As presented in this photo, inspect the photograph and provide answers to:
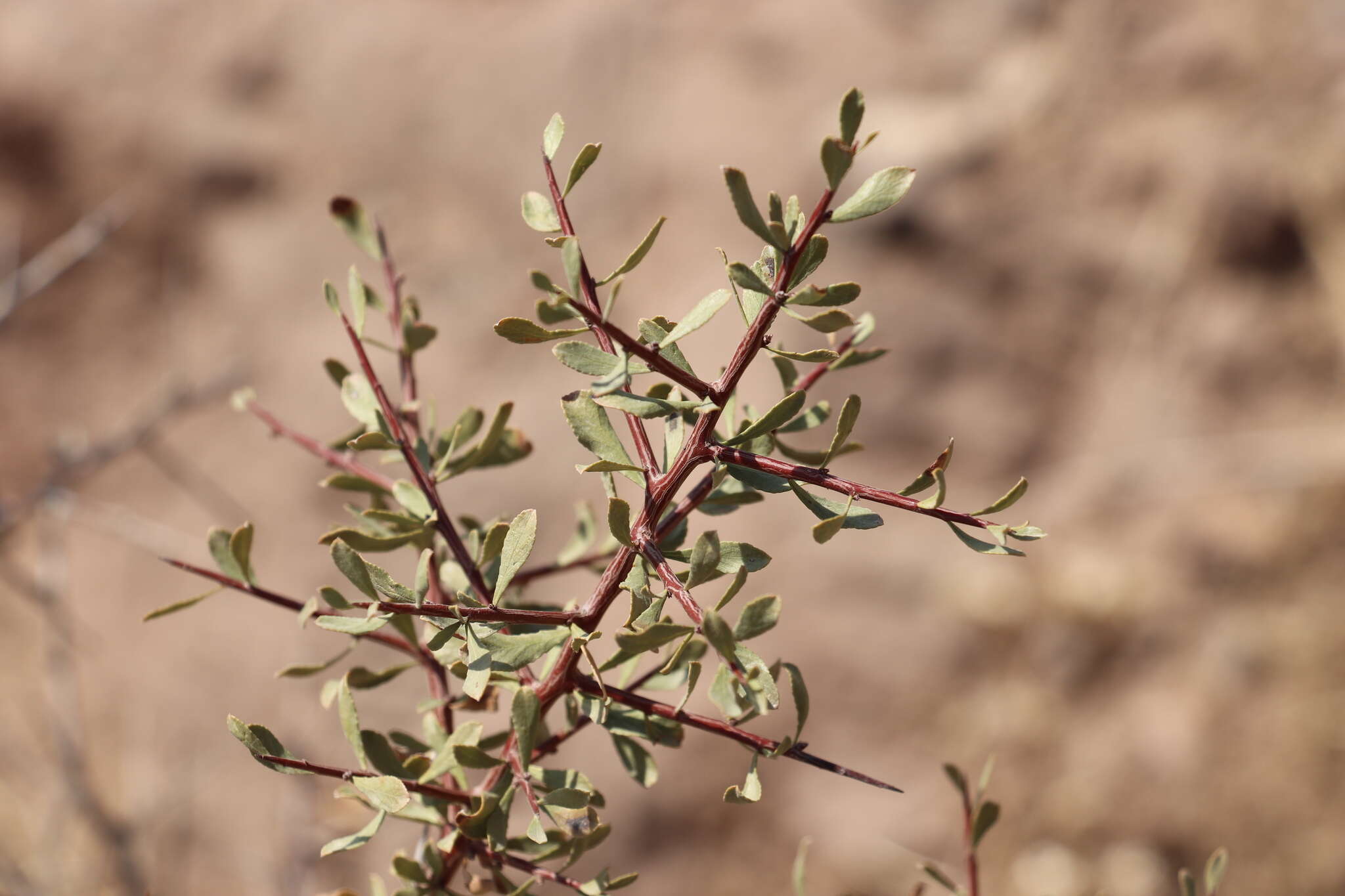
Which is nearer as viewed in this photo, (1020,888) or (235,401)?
(235,401)

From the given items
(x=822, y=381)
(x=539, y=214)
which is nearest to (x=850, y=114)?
(x=539, y=214)

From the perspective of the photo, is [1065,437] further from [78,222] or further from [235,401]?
[78,222]

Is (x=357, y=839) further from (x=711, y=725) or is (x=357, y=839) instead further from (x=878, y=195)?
(x=878, y=195)

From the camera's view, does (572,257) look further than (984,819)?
No

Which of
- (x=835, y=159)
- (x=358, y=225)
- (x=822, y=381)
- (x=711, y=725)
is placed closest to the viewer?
(x=835, y=159)

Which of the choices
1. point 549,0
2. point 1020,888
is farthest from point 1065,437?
point 549,0

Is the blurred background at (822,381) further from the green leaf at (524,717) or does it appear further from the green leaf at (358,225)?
the green leaf at (524,717)
